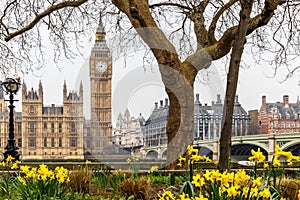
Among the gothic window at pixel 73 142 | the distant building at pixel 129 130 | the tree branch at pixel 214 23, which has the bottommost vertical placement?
the gothic window at pixel 73 142

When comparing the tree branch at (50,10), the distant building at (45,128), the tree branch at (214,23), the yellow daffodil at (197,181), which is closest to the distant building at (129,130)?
the tree branch at (214,23)

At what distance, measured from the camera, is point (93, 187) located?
18.9 feet

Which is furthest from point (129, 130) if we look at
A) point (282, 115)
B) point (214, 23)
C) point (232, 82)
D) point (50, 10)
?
A: point (282, 115)

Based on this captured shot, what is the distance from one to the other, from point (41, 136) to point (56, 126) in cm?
320

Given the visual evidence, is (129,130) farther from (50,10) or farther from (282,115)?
(282,115)

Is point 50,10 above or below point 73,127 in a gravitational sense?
above

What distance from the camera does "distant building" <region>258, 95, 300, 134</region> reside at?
6469 cm

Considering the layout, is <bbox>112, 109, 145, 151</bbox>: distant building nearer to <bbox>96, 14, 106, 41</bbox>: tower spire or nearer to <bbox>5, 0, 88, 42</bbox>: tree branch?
<bbox>96, 14, 106, 41</bbox>: tower spire

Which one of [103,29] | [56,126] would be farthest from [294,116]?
[103,29]

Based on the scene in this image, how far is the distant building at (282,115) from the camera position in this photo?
212 feet

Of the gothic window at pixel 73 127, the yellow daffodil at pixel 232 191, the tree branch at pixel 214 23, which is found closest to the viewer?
the yellow daffodil at pixel 232 191

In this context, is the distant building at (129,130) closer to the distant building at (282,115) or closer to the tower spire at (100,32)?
the tower spire at (100,32)

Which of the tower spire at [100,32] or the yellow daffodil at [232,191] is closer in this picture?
the yellow daffodil at [232,191]

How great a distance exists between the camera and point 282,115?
66000 mm
